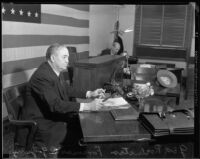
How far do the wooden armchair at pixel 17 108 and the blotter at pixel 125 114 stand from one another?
1.17ft

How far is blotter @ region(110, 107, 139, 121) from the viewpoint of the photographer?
1.07m

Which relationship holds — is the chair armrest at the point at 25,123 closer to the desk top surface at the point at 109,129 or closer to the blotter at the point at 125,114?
the desk top surface at the point at 109,129

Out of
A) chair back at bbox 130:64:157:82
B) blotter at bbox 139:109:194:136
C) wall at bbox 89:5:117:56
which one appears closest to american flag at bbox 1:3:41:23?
wall at bbox 89:5:117:56

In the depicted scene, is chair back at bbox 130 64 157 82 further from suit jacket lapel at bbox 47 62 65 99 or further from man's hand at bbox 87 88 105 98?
suit jacket lapel at bbox 47 62 65 99

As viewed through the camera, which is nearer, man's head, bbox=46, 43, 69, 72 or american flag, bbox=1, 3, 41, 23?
american flag, bbox=1, 3, 41, 23

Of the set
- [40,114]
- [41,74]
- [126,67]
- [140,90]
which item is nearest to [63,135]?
[40,114]

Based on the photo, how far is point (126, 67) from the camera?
5.84 ft

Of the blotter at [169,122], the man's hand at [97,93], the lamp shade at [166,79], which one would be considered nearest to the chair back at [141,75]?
the lamp shade at [166,79]

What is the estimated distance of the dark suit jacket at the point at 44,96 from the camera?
123 centimetres

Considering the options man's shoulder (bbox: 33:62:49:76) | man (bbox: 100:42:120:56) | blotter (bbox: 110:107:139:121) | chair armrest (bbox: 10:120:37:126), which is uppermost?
man (bbox: 100:42:120:56)

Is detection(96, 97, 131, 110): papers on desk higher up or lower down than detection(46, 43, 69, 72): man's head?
lower down

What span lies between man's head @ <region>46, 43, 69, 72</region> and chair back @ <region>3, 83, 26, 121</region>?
0.62 feet

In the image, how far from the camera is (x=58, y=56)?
1.28m

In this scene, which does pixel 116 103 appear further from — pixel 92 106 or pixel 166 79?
pixel 166 79
